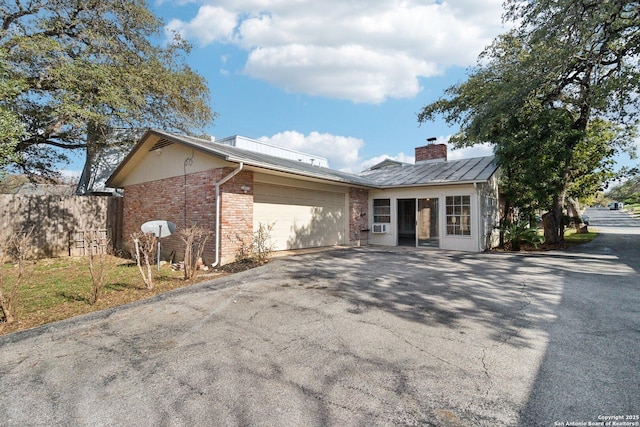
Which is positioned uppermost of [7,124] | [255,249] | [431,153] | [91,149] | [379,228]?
[431,153]

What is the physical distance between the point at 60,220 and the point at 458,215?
13.2 metres

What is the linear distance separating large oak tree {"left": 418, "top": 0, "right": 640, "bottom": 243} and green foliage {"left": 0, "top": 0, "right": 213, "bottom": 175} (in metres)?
12.3

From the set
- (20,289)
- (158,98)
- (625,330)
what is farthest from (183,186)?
A: (625,330)

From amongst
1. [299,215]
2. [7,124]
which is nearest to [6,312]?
[7,124]

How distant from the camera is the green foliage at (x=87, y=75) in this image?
31.2ft

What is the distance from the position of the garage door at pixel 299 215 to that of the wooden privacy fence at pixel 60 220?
4.42 metres

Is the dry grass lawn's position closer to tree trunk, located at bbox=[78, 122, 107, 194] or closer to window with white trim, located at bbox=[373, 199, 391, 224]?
tree trunk, located at bbox=[78, 122, 107, 194]

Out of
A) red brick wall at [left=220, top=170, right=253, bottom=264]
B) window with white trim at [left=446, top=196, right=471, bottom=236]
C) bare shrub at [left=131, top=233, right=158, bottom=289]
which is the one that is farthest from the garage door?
window with white trim at [left=446, top=196, right=471, bottom=236]

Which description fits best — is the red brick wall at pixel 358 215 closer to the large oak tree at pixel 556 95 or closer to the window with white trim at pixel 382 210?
the window with white trim at pixel 382 210

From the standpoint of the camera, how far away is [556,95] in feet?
34.4

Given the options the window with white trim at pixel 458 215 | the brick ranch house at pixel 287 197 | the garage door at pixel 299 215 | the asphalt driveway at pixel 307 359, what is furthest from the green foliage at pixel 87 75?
the window with white trim at pixel 458 215

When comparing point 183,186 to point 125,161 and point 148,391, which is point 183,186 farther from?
point 148,391

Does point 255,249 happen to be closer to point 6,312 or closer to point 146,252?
point 146,252

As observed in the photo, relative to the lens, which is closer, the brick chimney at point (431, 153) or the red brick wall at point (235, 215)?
the red brick wall at point (235, 215)
